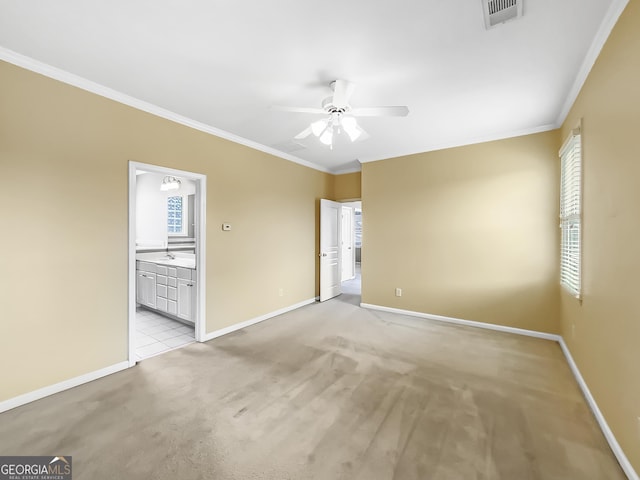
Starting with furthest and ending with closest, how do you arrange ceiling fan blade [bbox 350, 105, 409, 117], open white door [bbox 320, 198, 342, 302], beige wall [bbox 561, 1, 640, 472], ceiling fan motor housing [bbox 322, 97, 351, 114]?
open white door [bbox 320, 198, 342, 302] → ceiling fan motor housing [bbox 322, 97, 351, 114] → ceiling fan blade [bbox 350, 105, 409, 117] → beige wall [bbox 561, 1, 640, 472]

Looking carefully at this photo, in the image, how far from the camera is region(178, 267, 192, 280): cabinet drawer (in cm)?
385

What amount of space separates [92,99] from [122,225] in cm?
118

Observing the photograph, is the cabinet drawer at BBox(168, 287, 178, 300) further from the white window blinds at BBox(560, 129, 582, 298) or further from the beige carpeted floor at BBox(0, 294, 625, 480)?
the white window blinds at BBox(560, 129, 582, 298)

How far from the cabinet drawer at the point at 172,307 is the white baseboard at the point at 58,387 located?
4.34 ft

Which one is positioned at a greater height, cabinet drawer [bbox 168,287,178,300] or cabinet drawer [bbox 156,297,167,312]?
cabinet drawer [bbox 168,287,178,300]

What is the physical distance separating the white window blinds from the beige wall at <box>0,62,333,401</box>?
3.94 metres

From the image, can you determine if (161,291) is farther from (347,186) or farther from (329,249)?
(347,186)

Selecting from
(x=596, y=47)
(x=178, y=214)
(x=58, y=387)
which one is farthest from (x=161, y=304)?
(x=596, y=47)

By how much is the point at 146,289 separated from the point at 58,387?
8.14ft

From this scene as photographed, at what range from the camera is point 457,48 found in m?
2.04

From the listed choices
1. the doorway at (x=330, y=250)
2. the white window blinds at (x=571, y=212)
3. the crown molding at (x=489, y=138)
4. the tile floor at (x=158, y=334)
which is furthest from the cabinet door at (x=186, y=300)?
the white window blinds at (x=571, y=212)

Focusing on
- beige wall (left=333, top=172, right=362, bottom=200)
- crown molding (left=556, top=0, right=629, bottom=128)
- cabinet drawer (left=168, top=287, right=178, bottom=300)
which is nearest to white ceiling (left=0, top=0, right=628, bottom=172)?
crown molding (left=556, top=0, right=629, bottom=128)

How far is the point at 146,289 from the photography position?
469cm

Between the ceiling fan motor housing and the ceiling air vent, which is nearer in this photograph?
the ceiling air vent
